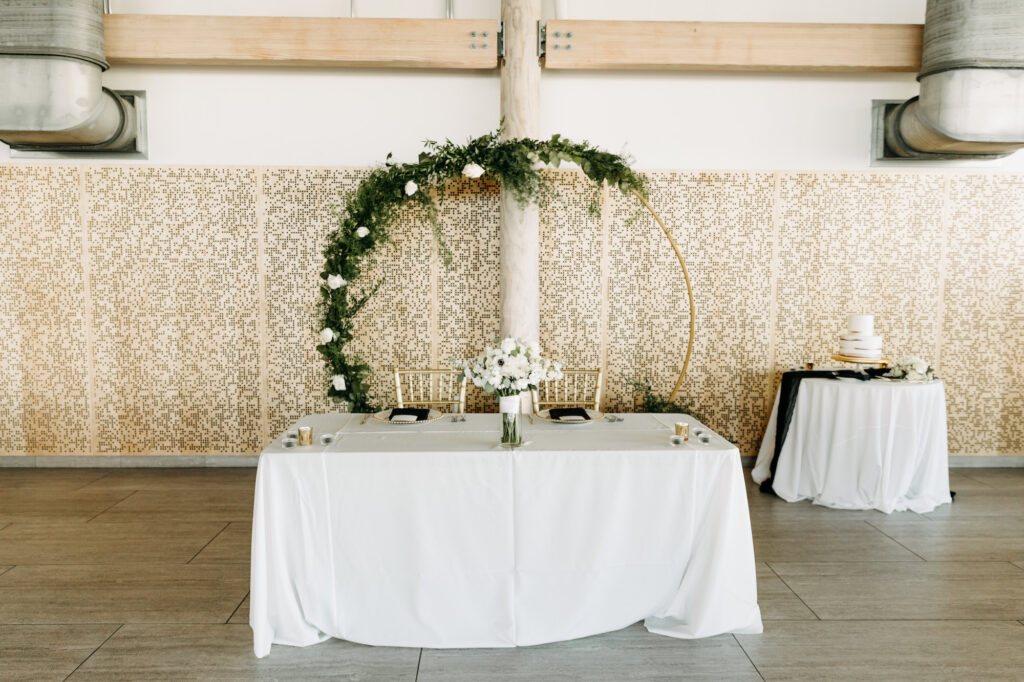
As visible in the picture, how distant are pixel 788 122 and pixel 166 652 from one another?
18.2 feet

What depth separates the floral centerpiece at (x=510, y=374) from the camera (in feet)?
9.32

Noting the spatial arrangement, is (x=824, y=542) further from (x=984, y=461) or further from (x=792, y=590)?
(x=984, y=461)

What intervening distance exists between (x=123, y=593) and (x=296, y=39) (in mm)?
3854

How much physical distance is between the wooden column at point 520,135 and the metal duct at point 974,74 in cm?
277

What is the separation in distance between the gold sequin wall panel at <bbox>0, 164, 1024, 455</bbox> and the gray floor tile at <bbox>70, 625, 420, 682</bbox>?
2.76m

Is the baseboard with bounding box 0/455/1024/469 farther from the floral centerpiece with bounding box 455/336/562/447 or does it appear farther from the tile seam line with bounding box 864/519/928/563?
the tile seam line with bounding box 864/519/928/563

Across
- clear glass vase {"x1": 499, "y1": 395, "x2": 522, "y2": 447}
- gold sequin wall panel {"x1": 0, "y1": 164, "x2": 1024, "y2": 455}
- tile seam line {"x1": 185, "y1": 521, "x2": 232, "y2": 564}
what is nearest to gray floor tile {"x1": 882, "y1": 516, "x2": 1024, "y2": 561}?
gold sequin wall panel {"x1": 0, "y1": 164, "x2": 1024, "y2": 455}

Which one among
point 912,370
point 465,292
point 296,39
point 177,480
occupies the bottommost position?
point 177,480

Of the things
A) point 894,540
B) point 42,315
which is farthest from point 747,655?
point 42,315

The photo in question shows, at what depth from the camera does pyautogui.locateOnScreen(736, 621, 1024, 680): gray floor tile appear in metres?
2.63

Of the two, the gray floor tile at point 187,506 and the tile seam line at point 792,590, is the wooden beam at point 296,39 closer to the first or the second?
the gray floor tile at point 187,506

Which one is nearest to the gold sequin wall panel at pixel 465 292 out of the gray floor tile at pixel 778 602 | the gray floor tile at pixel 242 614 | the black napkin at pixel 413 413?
the black napkin at pixel 413 413

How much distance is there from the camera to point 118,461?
552 centimetres

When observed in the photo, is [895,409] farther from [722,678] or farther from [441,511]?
[441,511]
